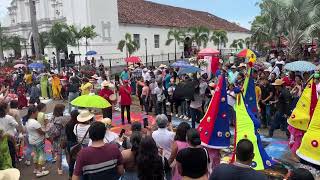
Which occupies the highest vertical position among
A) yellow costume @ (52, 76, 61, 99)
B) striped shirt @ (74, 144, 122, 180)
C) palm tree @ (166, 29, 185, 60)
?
palm tree @ (166, 29, 185, 60)

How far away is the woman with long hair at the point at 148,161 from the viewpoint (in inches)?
190

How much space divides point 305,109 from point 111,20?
31019mm

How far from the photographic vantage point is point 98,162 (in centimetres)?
473

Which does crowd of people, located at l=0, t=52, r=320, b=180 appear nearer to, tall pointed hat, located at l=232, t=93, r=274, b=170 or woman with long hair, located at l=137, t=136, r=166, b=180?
woman with long hair, located at l=137, t=136, r=166, b=180

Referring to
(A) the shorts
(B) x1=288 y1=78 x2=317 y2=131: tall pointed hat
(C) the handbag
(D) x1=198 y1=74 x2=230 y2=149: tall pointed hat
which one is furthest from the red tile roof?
(C) the handbag

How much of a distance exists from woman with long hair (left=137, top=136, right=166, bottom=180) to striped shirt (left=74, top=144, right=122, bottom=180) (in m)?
0.28

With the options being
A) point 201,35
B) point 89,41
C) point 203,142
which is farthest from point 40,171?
point 201,35

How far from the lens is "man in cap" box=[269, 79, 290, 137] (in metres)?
10.0

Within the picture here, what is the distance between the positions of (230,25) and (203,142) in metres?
53.4

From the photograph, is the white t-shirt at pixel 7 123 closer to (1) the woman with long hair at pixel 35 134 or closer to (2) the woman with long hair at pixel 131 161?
(1) the woman with long hair at pixel 35 134

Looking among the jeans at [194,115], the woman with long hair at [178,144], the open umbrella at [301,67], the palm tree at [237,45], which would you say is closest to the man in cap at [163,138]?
the woman with long hair at [178,144]

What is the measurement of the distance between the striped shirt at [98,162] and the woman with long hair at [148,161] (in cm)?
28

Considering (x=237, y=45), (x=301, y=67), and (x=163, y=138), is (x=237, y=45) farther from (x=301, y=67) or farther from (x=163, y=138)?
(x=163, y=138)

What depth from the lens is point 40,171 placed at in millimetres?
8461
